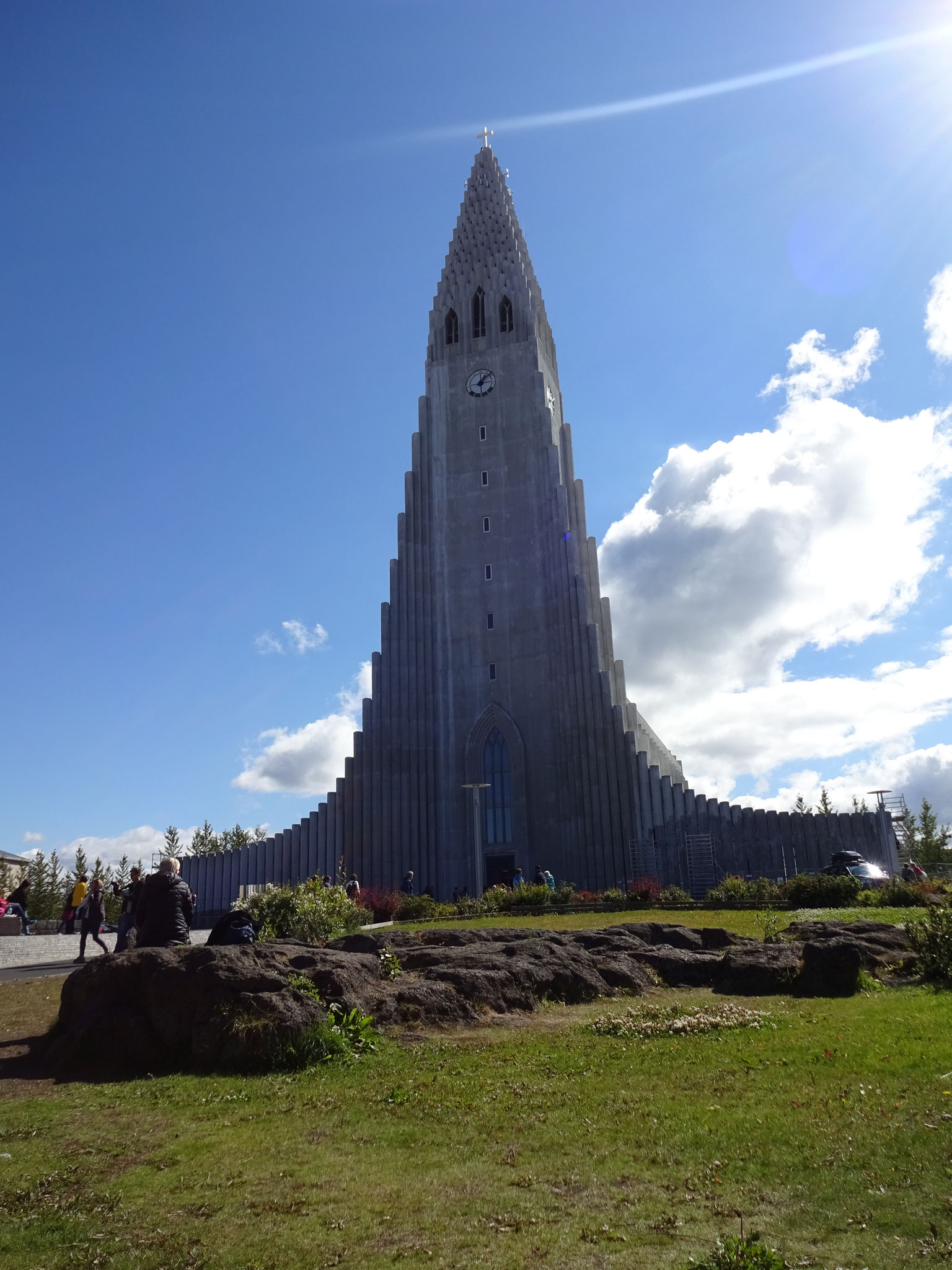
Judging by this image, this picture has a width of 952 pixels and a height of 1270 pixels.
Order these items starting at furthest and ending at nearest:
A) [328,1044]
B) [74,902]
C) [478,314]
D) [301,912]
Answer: [478,314] → [74,902] → [301,912] → [328,1044]

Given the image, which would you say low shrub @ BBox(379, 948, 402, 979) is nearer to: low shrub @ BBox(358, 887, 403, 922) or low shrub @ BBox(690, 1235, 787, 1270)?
low shrub @ BBox(690, 1235, 787, 1270)

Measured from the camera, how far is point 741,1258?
13.4 ft

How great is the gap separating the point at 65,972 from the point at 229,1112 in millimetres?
11805

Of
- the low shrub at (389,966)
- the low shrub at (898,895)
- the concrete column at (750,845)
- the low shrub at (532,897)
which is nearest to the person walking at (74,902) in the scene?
the low shrub at (532,897)

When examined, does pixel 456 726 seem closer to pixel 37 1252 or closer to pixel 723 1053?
pixel 723 1053

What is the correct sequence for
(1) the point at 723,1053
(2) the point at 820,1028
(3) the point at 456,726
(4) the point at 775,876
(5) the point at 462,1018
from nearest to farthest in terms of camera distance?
(1) the point at 723,1053 < (2) the point at 820,1028 < (5) the point at 462,1018 < (4) the point at 775,876 < (3) the point at 456,726

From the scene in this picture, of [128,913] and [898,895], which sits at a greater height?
[128,913]

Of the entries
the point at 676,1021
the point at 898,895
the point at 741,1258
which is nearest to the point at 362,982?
the point at 676,1021

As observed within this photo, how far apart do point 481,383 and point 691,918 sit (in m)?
35.8

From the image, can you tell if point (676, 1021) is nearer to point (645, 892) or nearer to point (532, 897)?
point (645, 892)

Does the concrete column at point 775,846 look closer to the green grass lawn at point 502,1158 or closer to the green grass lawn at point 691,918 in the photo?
the green grass lawn at point 691,918

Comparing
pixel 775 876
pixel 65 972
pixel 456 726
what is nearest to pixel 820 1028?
pixel 65 972

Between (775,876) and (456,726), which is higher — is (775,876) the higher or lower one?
the lower one

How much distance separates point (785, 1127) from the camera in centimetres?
608
